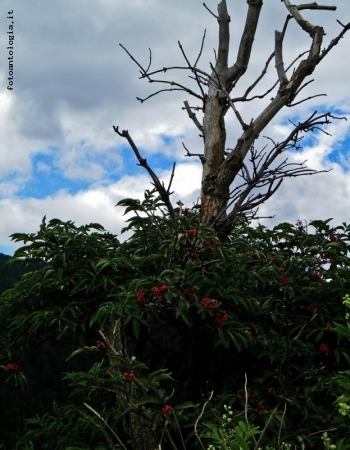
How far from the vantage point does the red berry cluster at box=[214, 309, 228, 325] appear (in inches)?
211

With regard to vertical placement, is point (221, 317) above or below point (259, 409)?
above

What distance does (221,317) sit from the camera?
538 centimetres

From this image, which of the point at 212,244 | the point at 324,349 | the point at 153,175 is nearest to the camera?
the point at 324,349

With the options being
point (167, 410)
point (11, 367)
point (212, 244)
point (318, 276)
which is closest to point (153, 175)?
point (212, 244)

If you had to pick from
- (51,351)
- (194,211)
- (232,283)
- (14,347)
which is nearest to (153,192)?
(194,211)

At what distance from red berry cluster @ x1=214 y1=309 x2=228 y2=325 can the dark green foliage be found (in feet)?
0.04

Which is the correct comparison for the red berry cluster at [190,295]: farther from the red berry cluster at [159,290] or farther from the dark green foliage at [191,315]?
the red berry cluster at [159,290]

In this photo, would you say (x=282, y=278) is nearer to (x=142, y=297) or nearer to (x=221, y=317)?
(x=221, y=317)

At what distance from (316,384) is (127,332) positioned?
5.40 ft

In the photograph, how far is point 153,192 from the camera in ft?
21.3

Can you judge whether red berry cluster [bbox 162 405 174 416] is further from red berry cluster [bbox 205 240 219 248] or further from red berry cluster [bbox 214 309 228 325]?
red berry cluster [bbox 205 240 219 248]

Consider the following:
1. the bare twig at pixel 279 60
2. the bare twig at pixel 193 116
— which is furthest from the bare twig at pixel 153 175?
the bare twig at pixel 279 60

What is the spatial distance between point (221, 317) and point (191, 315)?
0.46 m

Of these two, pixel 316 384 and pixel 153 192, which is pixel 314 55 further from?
pixel 316 384
